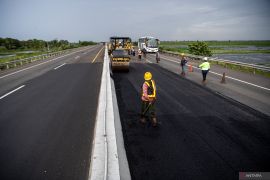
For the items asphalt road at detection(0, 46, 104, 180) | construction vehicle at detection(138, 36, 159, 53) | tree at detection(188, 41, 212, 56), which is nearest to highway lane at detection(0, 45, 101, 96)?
asphalt road at detection(0, 46, 104, 180)

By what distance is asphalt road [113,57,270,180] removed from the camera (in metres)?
5.00

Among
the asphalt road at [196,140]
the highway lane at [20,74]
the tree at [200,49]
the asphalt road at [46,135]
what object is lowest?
the highway lane at [20,74]

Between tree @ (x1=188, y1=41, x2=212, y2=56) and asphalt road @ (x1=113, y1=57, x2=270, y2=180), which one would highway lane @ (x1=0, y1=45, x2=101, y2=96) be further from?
tree @ (x1=188, y1=41, x2=212, y2=56)

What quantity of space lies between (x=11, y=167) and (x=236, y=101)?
979 centimetres

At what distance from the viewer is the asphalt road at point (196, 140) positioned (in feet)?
16.4

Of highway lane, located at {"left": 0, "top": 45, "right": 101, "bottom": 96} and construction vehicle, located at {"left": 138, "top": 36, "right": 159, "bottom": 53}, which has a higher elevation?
construction vehicle, located at {"left": 138, "top": 36, "right": 159, "bottom": 53}

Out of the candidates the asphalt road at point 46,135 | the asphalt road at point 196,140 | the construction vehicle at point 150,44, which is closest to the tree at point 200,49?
the construction vehicle at point 150,44

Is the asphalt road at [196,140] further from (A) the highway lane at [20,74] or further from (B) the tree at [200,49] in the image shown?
(B) the tree at [200,49]

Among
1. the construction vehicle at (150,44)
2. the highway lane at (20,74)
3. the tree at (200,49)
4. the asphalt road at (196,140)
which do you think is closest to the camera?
the asphalt road at (196,140)

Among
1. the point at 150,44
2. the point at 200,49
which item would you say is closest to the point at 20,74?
the point at 150,44

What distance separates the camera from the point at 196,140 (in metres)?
6.46

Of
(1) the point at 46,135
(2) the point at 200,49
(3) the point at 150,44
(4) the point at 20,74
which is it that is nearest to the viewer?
(1) the point at 46,135

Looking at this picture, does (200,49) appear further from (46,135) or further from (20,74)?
(46,135)

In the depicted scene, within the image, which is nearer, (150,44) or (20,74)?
(20,74)
